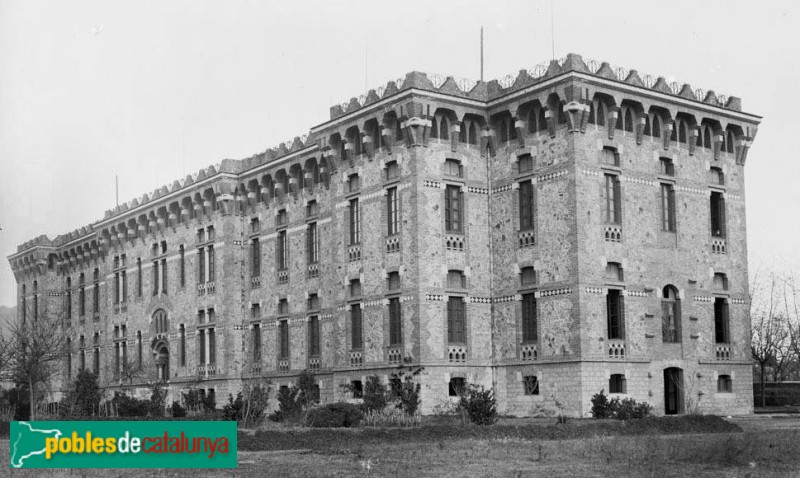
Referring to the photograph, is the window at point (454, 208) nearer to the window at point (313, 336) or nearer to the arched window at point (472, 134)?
the arched window at point (472, 134)

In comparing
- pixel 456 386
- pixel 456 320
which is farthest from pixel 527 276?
pixel 456 386

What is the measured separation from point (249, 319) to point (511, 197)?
63.3 ft

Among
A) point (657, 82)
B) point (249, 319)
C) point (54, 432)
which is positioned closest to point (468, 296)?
point (657, 82)

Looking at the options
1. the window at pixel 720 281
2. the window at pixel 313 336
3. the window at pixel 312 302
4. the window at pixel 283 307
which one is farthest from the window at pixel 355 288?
the window at pixel 720 281

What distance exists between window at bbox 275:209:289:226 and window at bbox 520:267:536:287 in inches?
619

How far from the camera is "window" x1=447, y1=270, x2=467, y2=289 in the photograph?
44963mm

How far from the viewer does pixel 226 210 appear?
59.0 metres

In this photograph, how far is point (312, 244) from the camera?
53.9 metres

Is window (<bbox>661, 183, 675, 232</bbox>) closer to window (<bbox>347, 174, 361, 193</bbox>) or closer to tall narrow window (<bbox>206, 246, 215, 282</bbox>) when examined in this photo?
window (<bbox>347, 174, 361, 193</bbox>)

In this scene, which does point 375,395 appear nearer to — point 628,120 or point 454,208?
point 454,208

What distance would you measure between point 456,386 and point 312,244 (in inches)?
520

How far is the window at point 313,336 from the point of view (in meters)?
53.0

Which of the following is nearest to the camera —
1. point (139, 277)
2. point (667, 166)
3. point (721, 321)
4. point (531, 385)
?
point (531, 385)

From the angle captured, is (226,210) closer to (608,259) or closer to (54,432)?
(608,259)
